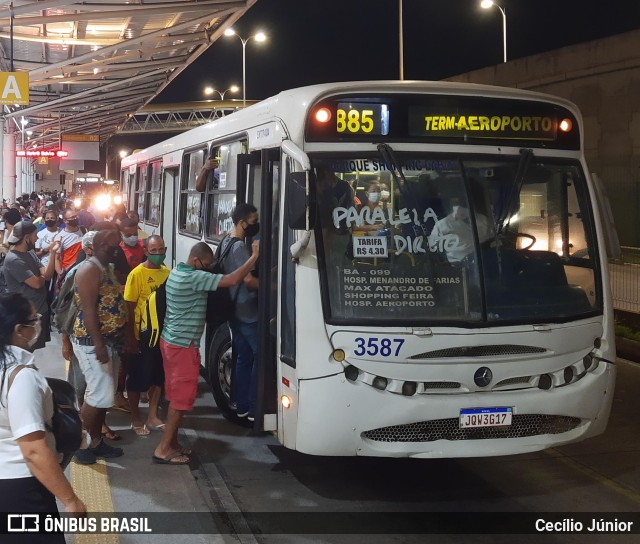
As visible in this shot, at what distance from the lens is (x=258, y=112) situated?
732cm

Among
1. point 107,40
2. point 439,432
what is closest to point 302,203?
point 439,432

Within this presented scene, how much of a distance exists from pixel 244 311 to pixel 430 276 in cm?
194

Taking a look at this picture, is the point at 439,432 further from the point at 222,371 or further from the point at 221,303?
the point at 222,371

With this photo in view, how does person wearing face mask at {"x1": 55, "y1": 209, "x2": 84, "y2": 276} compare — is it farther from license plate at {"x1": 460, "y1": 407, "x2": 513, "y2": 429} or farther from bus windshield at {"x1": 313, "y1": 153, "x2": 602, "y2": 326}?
license plate at {"x1": 460, "y1": 407, "x2": 513, "y2": 429}

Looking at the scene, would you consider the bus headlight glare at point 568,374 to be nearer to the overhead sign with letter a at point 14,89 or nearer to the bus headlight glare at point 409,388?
the bus headlight glare at point 409,388

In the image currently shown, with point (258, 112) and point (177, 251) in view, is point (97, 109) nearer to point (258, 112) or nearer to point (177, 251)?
point (177, 251)

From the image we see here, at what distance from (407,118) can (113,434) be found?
382cm

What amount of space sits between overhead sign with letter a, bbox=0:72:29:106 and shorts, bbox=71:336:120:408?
13.3 meters

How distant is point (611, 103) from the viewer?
23.8 meters

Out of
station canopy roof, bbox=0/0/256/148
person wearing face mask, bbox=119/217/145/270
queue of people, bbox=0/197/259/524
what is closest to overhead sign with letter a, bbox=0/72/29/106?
station canopy roof, bbox=0/0/256/148

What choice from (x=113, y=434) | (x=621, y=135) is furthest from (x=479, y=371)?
(x=621, y=135)

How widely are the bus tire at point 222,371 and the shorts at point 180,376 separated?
1361 mm

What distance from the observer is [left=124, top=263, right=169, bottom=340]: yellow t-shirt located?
7816mm

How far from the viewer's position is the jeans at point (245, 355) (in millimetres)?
7305
